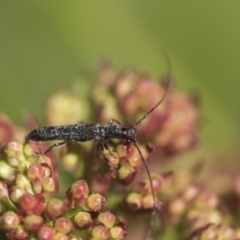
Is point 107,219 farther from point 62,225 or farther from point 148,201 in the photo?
point 148,201

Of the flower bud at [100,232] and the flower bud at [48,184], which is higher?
the flower bud at [48,184]

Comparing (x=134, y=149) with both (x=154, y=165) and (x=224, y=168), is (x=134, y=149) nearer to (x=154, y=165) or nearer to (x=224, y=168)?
(x=154, y=165)

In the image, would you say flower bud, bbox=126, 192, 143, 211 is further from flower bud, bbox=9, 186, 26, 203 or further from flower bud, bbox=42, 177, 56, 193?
flower bud, bbox=9, 186, 26, 203

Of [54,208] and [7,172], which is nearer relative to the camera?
[54,208]

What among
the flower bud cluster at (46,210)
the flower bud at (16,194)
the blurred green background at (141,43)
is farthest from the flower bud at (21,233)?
the blurred green background at (141,43)

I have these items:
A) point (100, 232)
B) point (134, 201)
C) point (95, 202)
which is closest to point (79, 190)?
Answer: point (95, 202)

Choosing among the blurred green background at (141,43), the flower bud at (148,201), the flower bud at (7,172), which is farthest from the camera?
the blurred green background at (141,43)

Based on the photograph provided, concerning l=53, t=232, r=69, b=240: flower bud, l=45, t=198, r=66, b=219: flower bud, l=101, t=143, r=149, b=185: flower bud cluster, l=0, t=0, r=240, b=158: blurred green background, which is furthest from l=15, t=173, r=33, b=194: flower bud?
A: l=0, t=0, r=240, b=158: blurred green background

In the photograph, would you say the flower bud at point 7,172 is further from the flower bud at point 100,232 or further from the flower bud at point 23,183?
the flower bud at point 100,232

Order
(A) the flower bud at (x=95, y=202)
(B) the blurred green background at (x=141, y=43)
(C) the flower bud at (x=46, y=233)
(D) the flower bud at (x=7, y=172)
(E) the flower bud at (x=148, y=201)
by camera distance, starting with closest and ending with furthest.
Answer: (C) the flower bud at (x=46, y=233) → (A) the flower bud at (x=95, y=202) → (D) the flower bud at (x=7, y=172) → (E) the flower bud at (x=148, y=201) → (B) the blurred green background at (x=141, y=43)
